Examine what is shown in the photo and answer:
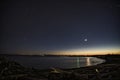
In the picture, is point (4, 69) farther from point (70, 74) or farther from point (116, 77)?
point (116, 77)

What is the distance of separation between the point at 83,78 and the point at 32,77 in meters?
1.38

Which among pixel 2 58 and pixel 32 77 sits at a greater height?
pixel 2 58

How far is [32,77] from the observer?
620 cm

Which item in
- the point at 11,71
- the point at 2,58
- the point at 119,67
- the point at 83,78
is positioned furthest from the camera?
the point at 2,58

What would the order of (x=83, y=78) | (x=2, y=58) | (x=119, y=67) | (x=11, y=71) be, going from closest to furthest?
1. (x=83, y=78)
2. (x=11, y=71)
3. (x=119, y=67)
4. (x=2, y=58)

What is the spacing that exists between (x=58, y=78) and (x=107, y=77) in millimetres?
1387

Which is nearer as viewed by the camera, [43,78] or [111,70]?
[43,78]

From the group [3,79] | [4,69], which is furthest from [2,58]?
[3,79]

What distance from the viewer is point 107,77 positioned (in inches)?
251

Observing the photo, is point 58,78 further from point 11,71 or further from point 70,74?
point 11,71

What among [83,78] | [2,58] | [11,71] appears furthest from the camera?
[2,58]

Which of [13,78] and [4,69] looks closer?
[13,78]

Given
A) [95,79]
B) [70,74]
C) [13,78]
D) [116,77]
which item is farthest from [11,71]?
[116,77]

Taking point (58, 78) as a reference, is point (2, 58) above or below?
above
